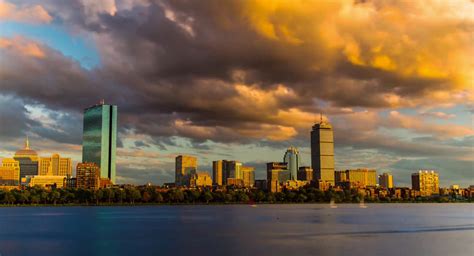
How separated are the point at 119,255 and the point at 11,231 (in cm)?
5557

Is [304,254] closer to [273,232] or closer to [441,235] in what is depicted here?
[273,232]

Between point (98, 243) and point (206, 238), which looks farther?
point (206, 238)

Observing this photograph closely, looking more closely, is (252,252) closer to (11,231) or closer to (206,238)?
(206,238)

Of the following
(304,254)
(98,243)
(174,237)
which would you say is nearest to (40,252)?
(98,243)

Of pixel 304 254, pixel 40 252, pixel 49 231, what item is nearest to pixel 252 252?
pixel 304 254

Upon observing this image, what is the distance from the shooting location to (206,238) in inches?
4021

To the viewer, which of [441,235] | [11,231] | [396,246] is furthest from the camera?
[11,231]

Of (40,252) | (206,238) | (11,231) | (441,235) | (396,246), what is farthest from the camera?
(11,231)

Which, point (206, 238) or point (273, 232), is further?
point (273, 232)

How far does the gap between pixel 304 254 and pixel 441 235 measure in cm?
4661

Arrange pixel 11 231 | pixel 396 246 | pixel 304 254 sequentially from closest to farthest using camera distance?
pixel 304 254 → pixel 396 246 → pixel 11 231

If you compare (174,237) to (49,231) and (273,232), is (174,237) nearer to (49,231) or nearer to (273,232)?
(273,232)

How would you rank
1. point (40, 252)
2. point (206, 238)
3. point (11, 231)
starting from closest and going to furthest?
point (40, 252), point (206, 238), point (11, 231)

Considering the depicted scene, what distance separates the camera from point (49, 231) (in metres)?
122
